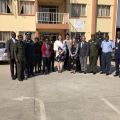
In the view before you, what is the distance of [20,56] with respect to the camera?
12.0 metres

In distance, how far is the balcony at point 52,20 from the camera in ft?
A: 88.4

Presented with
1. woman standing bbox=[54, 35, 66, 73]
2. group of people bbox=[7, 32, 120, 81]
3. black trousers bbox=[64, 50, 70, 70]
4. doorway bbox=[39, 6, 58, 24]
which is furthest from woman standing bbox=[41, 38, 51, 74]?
doorway bbox=[39, 6, 58, 24]

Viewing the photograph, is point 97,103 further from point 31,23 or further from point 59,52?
point 31,23

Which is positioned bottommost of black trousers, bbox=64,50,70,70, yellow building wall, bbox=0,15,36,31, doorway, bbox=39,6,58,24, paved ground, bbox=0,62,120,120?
paved ground, bbox=0,62,120,120

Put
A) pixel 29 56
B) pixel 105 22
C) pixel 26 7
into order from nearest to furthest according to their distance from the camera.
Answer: pixel 29 56
pixel 26 7
pixel 105 22

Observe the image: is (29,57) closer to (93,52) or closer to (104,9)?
(93,52)

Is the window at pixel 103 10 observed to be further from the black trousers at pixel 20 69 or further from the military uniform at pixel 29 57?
the black trousers at pixel 20 69

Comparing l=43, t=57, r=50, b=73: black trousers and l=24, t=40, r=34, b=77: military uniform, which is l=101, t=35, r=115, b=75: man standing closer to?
l=43, t=57, r=50, b=73: black trousers

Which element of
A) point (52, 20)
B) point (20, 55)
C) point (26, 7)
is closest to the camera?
point (20, 55)

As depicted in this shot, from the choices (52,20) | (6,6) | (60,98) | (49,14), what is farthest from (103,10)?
(60,98)

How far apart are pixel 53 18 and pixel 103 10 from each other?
5466mm

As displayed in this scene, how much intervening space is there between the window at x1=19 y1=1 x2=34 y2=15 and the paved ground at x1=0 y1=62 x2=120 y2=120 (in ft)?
50.2

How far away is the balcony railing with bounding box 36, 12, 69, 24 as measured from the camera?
2752 cm

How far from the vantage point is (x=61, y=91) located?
33.7ft
